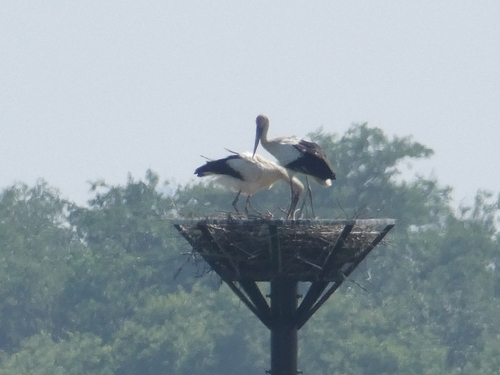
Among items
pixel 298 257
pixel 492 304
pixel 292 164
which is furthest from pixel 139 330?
pixel 298 257

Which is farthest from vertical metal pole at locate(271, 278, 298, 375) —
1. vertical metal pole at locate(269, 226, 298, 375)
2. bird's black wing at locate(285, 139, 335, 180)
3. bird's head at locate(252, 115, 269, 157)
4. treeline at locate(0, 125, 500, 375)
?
treeline at locate(0, 125, 500, 375)

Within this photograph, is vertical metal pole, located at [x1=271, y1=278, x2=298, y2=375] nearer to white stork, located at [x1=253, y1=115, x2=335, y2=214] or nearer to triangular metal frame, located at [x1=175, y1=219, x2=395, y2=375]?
triangular metal frame, located at [x1=175, y1=219, x2=395, y2=375]

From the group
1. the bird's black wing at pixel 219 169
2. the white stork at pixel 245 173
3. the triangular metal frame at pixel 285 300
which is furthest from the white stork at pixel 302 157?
the triangular metal frame at pixel 285 300

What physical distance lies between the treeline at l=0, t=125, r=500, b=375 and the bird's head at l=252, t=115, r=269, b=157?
Result: 21744mm

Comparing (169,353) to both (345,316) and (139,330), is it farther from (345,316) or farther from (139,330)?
(345,316)

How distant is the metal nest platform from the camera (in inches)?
439

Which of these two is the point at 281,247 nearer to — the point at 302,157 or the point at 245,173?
the point at 302,157

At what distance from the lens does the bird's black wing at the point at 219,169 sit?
14797mm

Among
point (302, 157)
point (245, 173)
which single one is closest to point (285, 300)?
point (302, 157)

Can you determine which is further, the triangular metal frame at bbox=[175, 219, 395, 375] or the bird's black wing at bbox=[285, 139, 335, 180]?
the bird's black wing at bbox=[285, 139, 335, 180]

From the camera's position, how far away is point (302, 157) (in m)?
14.4

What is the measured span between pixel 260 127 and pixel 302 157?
133cm

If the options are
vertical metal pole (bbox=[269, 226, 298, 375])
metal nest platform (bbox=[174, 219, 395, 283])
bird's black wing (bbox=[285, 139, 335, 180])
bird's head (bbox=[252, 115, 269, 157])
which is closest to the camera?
vertical metal pole (bbox=[269, 226, 298, 375])

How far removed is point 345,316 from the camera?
41344 mm
